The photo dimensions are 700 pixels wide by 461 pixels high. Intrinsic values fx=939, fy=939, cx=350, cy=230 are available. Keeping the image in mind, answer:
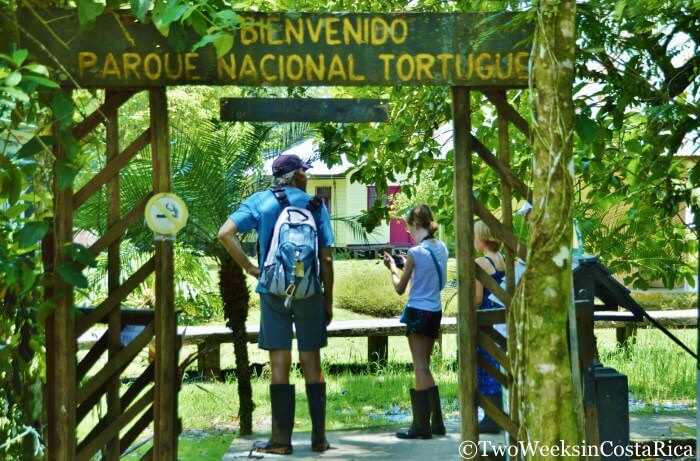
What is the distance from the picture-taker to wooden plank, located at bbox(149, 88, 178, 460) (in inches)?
220

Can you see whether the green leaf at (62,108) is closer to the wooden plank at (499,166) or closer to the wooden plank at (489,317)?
the wooden plank at (499,166)

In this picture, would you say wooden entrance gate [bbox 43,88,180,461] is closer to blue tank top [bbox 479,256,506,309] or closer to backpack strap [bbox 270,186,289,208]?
backpack strap [bbox 270,186,289,208]

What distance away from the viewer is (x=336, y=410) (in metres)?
10.0

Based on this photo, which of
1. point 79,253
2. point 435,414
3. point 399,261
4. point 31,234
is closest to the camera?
point 31,234

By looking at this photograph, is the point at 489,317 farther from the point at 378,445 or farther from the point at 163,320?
the point at 163,320

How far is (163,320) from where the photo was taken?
223 inches

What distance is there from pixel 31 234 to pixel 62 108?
2.20 ft

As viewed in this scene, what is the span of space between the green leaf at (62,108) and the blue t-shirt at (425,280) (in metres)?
3.22

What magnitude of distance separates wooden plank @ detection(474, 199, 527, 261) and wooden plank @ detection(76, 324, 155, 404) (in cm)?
211

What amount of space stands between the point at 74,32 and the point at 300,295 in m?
2.19

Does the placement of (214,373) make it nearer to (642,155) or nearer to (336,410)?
(336,410)

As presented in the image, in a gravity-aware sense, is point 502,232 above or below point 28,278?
above

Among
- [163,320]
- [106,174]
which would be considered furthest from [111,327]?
[106,174]
